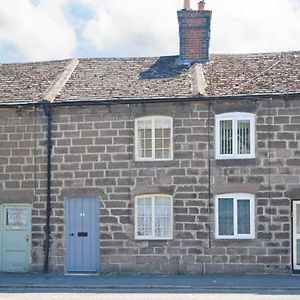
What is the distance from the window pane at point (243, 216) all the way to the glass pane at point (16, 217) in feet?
21.5

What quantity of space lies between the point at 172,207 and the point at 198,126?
2533 millimetres

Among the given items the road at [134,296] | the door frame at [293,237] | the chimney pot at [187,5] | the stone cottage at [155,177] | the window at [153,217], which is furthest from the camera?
the chimney pot at [187,5]

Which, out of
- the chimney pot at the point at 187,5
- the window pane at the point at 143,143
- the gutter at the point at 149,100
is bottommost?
the window pane at the point at 143,143

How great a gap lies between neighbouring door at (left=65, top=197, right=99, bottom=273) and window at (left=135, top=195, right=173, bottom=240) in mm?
1273

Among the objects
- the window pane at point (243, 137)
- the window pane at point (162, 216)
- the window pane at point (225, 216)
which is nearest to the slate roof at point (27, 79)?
the window pane at point (162, 216)

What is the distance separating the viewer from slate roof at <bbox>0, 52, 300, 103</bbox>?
20203mm

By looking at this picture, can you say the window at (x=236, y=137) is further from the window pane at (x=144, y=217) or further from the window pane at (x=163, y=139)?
the window pane at (x=144, y=217)

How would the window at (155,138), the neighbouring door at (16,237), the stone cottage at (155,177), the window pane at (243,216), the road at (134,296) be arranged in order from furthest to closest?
the neighbouring door at (16,237)
the window at (155,138)
the window pane at (243,216)
the stone cottage at (155,177)
the road at (134,296)

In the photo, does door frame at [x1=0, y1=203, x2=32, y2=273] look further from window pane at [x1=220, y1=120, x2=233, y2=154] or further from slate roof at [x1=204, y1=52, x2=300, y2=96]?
slate roof at [x1=204, y1=52, x2=300, y2=96]

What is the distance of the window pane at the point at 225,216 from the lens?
770 inches

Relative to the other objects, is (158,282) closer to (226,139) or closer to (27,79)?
(226,139)

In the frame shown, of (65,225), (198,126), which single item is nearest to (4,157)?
(65,225)

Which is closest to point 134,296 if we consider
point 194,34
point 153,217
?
point 153,217

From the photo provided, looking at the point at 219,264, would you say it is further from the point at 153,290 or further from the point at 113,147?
the point at 113,147
